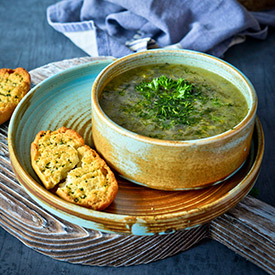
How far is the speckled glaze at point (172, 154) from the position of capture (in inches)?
59.4

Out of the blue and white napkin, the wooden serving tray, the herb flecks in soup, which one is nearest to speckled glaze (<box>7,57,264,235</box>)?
the wooden serving tray

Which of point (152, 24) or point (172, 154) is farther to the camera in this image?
point (152, 24)

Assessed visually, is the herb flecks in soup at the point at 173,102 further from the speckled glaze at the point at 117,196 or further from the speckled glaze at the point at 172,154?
the speckled glaze at the point at 117,196

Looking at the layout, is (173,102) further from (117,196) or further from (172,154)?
(117,196)

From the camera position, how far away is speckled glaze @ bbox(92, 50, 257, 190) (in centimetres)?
151

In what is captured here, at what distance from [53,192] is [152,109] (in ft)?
1.73

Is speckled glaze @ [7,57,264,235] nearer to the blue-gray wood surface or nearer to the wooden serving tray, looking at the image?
the wooden serving tray

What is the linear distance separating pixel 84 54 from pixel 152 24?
0.56m

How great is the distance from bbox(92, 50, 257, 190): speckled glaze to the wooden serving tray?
0.20 metres

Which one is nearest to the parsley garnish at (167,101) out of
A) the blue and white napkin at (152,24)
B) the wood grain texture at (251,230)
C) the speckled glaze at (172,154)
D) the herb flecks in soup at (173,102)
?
the herb flecks in soup at (173,102)

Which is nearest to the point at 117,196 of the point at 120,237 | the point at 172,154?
the point at 120,237

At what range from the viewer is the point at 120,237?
1.59 metres

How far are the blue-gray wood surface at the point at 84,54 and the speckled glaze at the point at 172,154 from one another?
0.36 m

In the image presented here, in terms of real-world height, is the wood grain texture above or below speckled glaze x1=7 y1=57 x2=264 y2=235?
below
